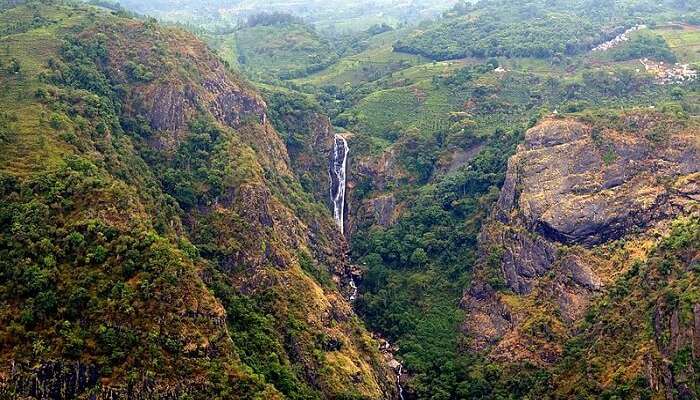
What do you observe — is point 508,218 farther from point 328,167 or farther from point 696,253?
point 328,167

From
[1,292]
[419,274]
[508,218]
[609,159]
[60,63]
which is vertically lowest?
[419,274]

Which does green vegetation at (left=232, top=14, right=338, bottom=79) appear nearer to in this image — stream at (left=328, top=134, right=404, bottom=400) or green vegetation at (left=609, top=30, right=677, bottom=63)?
stream at (left=328, top=134, right=404, bottom=400)

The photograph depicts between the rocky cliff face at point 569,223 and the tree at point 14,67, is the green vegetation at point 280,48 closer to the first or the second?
the tree at point 14,67

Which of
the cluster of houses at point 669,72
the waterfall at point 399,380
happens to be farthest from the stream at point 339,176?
the cluster of houses at point 669,72

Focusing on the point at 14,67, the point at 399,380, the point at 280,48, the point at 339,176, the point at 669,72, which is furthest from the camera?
the point at 280,48

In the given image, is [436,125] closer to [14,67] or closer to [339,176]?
[339,176]

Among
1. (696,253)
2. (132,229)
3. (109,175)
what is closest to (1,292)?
(132,229)

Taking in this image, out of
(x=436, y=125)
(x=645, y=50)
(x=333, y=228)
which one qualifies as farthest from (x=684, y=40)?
(x=333, y=228)
